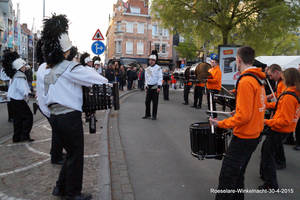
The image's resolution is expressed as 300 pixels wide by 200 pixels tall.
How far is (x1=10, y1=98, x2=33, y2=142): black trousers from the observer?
5.96 m

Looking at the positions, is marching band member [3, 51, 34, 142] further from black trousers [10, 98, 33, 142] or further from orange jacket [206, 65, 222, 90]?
orange jacket [206, 65, 222, 90]

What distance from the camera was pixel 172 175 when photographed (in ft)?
14.5

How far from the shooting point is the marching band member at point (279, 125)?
3863 mm

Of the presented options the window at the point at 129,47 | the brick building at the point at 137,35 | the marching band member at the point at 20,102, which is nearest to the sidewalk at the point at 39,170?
the marching band member at the point at 20,102

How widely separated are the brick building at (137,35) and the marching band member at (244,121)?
46.4m

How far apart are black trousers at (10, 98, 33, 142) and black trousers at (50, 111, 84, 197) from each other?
3.29m

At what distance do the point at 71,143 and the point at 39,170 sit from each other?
1.67 meters

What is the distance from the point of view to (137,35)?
161 ft

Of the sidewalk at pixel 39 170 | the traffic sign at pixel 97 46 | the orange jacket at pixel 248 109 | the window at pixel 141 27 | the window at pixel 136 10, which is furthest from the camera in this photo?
the window at pixel 136 10

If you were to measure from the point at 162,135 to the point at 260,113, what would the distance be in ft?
14.2

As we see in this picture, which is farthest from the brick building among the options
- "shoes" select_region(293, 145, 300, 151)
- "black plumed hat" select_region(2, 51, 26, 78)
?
"shoes" select_region(293, 145, 300, 151)

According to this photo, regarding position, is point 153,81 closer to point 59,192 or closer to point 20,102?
point 20,102

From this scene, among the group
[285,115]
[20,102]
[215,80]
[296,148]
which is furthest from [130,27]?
[285,115]

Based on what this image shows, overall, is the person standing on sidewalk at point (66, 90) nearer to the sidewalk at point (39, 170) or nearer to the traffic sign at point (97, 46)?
the sidewalk at point (39, 170)
